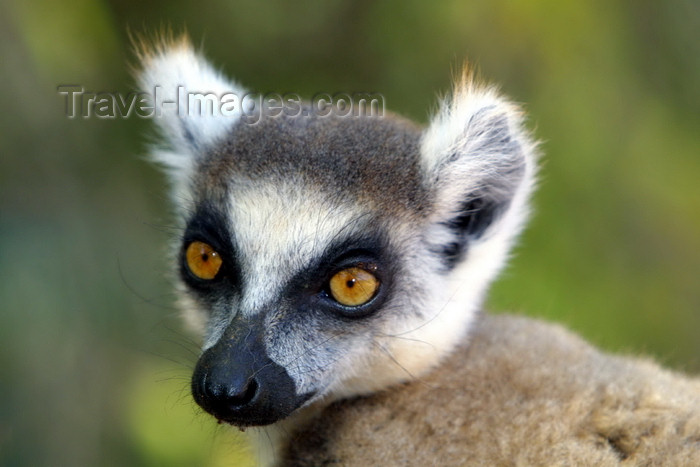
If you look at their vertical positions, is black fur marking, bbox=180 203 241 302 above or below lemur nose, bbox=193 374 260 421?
above

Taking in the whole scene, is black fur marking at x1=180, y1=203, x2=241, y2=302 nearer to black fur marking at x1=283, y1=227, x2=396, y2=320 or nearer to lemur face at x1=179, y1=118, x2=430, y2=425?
lemur face at x1=179, y1=118, x2=430, y2=425

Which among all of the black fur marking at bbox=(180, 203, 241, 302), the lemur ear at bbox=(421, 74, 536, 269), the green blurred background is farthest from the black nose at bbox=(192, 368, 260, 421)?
the green blurred background

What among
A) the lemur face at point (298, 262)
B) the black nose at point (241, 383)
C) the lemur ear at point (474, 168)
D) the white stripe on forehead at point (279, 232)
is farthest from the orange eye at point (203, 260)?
the lemur ear at point (474, 168)

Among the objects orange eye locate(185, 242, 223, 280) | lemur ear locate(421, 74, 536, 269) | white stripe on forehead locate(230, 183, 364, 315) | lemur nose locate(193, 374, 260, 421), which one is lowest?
lemur nose locate(193, 374, 260, 421)

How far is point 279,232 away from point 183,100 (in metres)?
0.88

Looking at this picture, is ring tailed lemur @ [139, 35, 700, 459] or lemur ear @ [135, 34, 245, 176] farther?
lemur ear @ [135, 34, 245, 176]

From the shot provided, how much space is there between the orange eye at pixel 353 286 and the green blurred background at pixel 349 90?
63.7 inches

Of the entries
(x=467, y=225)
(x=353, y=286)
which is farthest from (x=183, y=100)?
(x=467, y=225)

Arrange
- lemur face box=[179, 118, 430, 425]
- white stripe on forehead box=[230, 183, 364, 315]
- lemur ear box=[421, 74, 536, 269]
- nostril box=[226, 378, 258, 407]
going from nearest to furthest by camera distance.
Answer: nostril box=[226, 378, 258, 407]
lemur face box=[179, 118, 430, 425]
white stripe on forehead box=[230, 183, 364, 315]
lemur ear box=[421, 74, 536, 269]

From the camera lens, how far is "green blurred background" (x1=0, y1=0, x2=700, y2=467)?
11.5 feet

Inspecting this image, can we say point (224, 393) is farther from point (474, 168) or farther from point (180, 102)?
point (180, 102)

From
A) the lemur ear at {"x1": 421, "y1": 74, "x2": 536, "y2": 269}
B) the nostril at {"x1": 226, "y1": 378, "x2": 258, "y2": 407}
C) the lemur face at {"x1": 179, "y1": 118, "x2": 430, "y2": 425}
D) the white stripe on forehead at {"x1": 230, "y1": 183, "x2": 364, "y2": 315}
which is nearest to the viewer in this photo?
the nostril at {"x1": 226, "y1": 378, "x2": 258, "y2": 407}

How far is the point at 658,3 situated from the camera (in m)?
4.61

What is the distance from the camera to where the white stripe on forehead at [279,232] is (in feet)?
7.20
